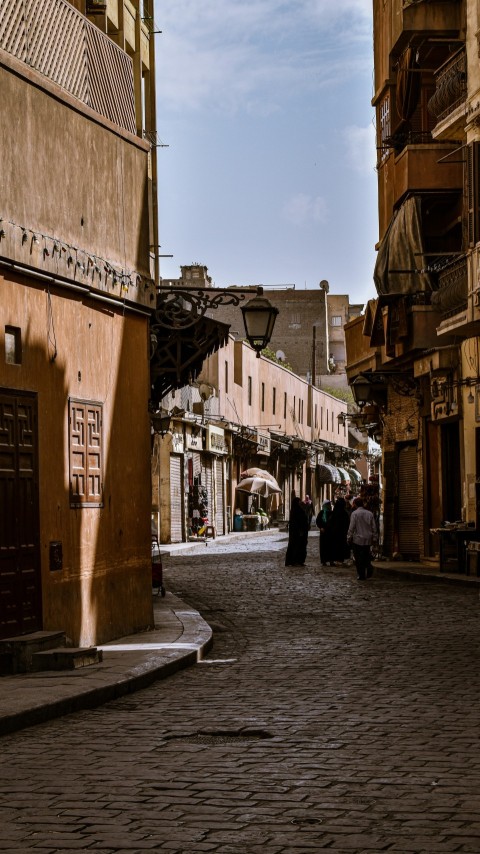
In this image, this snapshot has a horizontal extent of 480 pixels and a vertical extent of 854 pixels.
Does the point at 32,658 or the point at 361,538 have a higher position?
the point at 361,538

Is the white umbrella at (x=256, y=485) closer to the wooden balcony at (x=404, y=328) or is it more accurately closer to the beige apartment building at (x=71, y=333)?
the wooden balcony at (x=404, y=328)

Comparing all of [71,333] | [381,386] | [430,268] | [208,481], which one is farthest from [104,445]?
[208,481]

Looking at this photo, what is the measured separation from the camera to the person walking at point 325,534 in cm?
3134

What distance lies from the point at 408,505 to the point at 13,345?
2138 cm

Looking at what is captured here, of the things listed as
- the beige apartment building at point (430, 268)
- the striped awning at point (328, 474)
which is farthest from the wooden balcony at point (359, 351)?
the striped awning at point (328, 474)

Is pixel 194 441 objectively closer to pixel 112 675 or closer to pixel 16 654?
pixel 16 654

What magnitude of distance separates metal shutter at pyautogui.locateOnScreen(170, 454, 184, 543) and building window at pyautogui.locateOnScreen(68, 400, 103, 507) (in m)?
30.4

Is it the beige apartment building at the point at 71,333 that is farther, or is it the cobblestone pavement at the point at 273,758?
the beige apartment building at the point at 71,333

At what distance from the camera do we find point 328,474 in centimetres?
8200

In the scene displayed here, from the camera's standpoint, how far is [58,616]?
1299 centimetres

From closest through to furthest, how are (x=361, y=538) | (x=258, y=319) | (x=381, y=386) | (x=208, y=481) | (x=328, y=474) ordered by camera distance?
1. (x=258, y=319)
2. (x=361, y=538)
3. (x=381, y=386)
4. (x=208, y=481)
5. (x=328, y=474)

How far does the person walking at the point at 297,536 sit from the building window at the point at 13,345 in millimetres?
19045

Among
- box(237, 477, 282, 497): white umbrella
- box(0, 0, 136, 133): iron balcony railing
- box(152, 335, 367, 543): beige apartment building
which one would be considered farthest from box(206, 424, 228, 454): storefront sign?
box(0, 0, 136, 133): iron balcony railing

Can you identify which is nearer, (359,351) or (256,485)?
(359,351)
